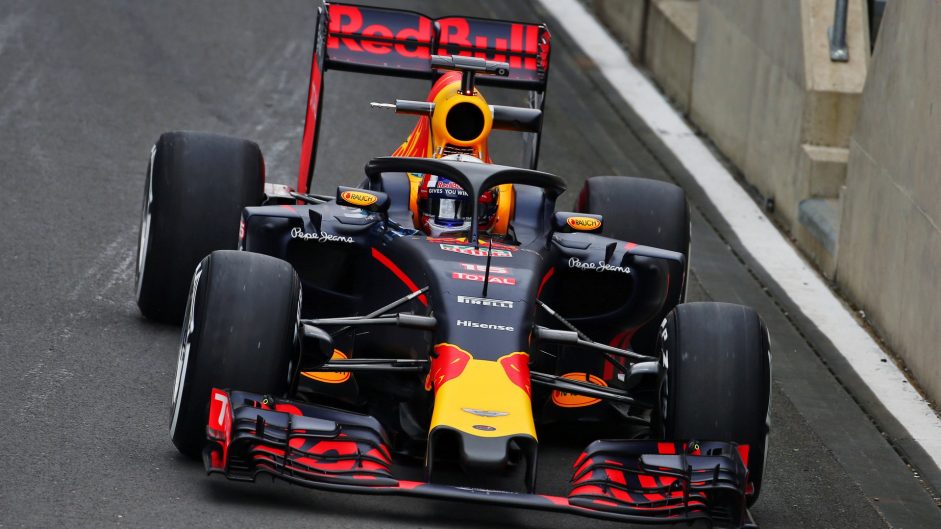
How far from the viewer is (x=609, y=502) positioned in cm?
656

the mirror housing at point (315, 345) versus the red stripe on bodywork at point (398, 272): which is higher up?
the red stripe on bodywork at point (398, 272)

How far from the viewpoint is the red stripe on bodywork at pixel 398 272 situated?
741 centimetres

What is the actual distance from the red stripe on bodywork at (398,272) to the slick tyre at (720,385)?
3.57ft

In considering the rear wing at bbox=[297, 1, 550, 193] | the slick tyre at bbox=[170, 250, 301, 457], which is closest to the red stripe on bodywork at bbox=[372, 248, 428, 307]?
the slick tyre at bbox=[170, 250, 301, 457]

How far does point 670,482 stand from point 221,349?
1825 millimetres

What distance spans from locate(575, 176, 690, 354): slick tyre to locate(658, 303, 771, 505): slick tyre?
6.83ft

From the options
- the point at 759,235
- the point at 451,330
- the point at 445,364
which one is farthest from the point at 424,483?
the point at 759,235

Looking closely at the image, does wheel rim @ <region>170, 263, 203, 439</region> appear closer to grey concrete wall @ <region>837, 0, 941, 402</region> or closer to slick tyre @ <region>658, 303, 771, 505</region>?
slick tyre @ <region>658, 303, 771, 505</region>

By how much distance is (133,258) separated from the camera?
10.3m

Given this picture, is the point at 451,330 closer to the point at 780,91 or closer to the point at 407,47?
the point at 407,47

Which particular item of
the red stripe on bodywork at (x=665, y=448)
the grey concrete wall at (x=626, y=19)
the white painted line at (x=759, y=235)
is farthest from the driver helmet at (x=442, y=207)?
the grey concrete wall at (x=626, y=19)

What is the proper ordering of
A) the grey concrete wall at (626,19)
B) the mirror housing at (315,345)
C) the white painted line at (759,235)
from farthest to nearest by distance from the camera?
the grey concrete wall at (626,19), the white painted line at (759,235), the mirror housing at (315,345)

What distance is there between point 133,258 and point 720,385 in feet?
14.8

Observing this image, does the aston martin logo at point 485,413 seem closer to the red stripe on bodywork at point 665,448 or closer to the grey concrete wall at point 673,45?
the red stripe on bodywork at point 665,448
